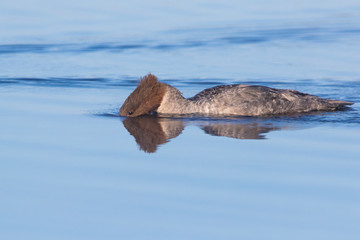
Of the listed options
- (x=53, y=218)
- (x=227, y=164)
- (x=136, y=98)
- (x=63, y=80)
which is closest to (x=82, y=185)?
(x=53, y=218)

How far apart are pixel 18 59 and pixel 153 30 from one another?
5077 mm

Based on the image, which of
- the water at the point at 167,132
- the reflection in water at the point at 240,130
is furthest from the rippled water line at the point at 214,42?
the reflection in water at the point at 240,130

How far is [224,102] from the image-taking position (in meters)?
11.3

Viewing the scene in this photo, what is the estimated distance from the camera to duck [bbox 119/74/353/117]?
11312 mm

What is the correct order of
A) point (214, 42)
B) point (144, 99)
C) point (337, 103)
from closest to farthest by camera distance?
point (144, 99) < point (337, 103) < point (214, 42)

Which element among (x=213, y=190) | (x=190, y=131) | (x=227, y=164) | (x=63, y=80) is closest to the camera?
(x=213, y=190)

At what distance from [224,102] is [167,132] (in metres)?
1.60

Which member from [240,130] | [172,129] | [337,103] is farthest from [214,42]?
[240,130]

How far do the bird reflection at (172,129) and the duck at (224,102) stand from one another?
312 mm

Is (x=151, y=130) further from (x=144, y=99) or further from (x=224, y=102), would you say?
(x=224, y=102)

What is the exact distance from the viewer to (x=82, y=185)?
713 centimetres

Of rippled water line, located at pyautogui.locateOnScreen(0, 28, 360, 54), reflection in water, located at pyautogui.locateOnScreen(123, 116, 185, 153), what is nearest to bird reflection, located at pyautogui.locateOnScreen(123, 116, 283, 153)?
reflection in water, located at pyautogui.locateOnScreen(123, 116, 185, 153)

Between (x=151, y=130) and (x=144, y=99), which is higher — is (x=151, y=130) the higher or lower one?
the lower one

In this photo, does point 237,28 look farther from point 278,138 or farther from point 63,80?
point 278,138
